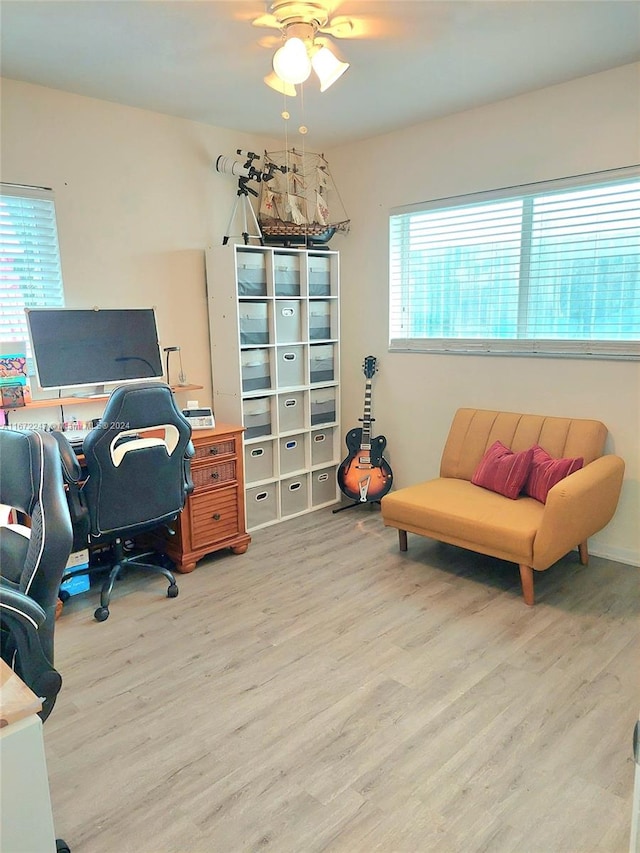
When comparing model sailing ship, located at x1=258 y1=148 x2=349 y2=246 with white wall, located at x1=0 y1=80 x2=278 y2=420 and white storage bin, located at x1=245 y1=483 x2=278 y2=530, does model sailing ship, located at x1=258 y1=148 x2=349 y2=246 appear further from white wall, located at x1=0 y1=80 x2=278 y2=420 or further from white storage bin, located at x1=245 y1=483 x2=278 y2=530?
white storage bin, located at x1=245 y1=483 x2=278 y2=530

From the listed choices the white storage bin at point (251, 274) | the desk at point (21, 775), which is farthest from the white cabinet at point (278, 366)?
the desk at point (21, 775)

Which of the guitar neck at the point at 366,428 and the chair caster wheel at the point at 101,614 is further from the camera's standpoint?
the guitar neck at the point at 366,428

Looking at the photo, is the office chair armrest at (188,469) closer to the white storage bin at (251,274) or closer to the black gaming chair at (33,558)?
the white storage bin at (251,274)

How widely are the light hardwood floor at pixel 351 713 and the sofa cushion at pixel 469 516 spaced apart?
0.27m

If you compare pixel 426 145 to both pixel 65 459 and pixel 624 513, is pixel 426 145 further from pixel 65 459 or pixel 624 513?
pixel 65 459

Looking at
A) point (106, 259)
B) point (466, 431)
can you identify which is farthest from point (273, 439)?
point (106, 259)

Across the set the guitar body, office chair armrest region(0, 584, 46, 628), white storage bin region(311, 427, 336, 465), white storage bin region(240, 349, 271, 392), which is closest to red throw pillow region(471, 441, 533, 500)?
the guitar body

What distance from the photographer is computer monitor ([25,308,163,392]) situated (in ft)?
9.57

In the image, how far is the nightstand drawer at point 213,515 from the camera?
3.22 metres

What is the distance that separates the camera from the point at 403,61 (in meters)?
2.71

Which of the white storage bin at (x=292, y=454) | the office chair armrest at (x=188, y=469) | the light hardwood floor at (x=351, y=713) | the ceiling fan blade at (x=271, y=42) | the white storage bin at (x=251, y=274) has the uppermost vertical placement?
the ceiling fan blade at (x=271, y=42)

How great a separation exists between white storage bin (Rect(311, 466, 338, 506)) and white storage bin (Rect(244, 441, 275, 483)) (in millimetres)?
432

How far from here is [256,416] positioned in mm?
3764

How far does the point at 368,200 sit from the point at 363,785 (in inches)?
141
